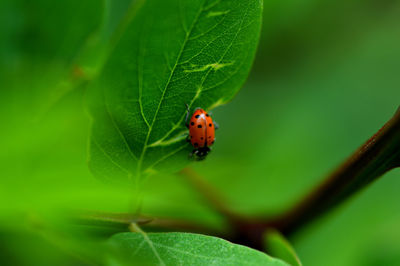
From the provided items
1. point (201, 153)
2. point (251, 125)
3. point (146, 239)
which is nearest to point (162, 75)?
point (146, 239)

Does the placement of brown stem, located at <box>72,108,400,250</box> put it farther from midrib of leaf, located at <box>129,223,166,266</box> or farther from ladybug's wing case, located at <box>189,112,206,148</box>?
ladybug's wing case, located at <box>189,112,206,148</box>

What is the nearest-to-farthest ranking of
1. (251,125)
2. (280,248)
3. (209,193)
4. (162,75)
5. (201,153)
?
(162,75) → (280,248) → (201,153) → (209,193) → (251,125)

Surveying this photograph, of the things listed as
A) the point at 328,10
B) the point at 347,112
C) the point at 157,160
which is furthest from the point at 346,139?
the point at 157,160

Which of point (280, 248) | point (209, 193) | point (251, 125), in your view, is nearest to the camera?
point (280, 248)

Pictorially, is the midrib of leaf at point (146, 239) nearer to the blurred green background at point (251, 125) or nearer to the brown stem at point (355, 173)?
the blurred green background at point (251, 125)

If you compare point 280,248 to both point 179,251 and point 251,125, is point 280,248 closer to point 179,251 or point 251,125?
point 179,251

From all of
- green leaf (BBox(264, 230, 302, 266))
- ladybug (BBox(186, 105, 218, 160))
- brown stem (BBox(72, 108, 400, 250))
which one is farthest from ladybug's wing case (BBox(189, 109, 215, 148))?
A: green leaf (BBox(264, 230, 302, 266))

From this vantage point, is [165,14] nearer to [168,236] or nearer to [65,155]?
[65,155]
